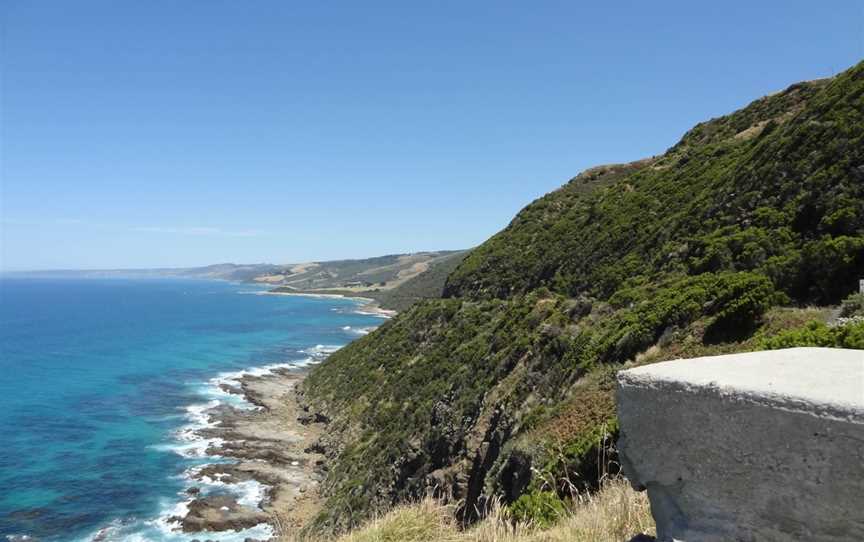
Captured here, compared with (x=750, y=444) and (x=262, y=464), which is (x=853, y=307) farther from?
(x=262, y=464)

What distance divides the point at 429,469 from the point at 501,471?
10.2 m

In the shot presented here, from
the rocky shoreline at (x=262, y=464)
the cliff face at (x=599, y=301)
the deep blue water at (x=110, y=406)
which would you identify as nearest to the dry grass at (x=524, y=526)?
the cliff face at (x=599, y=301)

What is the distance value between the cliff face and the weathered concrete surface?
386 cm

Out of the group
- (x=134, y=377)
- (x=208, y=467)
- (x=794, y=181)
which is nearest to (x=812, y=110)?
(x=794, y=181)

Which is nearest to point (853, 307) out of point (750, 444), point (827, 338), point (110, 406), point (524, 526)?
point (827, 338)

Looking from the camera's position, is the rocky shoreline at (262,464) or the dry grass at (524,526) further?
the rocky shoreline at (262,464)

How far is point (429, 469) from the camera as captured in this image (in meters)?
24.2

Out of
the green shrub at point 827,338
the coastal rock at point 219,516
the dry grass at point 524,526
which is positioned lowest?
the coastal rock at point 219,516

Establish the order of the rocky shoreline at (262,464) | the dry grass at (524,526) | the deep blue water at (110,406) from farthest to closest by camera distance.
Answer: the deep blue water at (110,406) < the rocky shoreline at (262,464) < the dry grass at (524,526)

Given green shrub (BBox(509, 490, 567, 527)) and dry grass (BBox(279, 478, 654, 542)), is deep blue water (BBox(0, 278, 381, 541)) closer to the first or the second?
green shrub (BBox(509, 490, 567, 527))

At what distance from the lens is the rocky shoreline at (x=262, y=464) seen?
33.5 metres

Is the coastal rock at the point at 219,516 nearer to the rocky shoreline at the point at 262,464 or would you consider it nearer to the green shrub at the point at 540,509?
the rocky shoreline at the point at 262,464

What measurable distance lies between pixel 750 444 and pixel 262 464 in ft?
146

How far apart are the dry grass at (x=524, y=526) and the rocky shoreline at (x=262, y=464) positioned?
18293 mm
